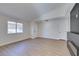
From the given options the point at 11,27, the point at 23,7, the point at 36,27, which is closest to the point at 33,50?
the point at 23,7

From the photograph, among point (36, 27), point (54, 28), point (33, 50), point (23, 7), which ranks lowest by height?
point (33, 50)

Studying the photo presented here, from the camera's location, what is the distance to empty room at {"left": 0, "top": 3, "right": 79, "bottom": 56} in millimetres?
5035

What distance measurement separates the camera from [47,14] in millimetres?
8547

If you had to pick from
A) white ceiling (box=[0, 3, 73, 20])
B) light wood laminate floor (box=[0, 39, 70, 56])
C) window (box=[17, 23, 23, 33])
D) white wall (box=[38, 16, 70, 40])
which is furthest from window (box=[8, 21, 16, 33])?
white wall (box=[38, 16, 70, 40])

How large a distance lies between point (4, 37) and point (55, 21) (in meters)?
5.89

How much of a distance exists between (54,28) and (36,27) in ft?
8.77

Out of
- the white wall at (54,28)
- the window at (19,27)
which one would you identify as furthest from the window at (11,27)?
the white wall at (54,28)

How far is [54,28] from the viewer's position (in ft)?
31.7

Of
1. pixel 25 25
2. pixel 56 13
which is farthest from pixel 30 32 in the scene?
pixel 56 13

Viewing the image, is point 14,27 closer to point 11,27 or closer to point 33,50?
point 11,27

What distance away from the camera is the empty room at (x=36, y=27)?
5.04m

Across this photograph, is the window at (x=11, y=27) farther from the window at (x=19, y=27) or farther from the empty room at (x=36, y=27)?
the window at (x=19, y=27)

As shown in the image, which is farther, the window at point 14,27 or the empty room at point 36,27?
the window at point 14,27

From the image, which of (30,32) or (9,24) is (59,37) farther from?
(9,24)
